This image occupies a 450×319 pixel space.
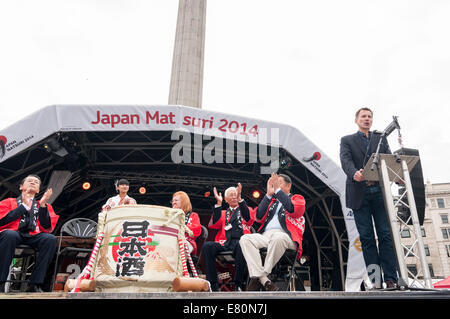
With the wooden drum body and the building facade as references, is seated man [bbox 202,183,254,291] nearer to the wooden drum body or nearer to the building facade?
the wooden drum body

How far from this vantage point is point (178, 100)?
1998 centimetres

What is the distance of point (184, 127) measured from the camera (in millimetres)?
6422

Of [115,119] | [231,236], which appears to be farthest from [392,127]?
[115,119]

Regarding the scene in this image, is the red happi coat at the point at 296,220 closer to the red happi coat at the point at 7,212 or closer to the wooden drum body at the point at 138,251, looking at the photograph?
the wooden drum body at the point at 138,251

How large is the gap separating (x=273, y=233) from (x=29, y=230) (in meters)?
3.06

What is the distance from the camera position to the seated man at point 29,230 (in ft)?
12.2

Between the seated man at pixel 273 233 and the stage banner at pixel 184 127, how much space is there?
2358 millimetres

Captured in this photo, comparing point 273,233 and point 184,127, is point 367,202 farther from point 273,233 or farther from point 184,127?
point 184,127

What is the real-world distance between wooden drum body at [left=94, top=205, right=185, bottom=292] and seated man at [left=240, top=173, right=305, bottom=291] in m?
1.20

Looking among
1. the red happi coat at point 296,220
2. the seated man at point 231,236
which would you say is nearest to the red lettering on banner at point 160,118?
the seated man at point 231,236

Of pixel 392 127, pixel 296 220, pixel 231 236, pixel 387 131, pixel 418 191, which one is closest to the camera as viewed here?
pixel 392 127

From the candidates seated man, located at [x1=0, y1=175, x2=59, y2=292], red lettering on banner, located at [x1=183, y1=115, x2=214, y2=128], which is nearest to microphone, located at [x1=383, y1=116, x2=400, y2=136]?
red lettering on banner, located at [x1=183, y1=115, x2=214, y2=128]

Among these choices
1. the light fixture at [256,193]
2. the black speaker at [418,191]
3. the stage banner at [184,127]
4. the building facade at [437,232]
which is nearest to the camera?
the black speaker at [418,191]
